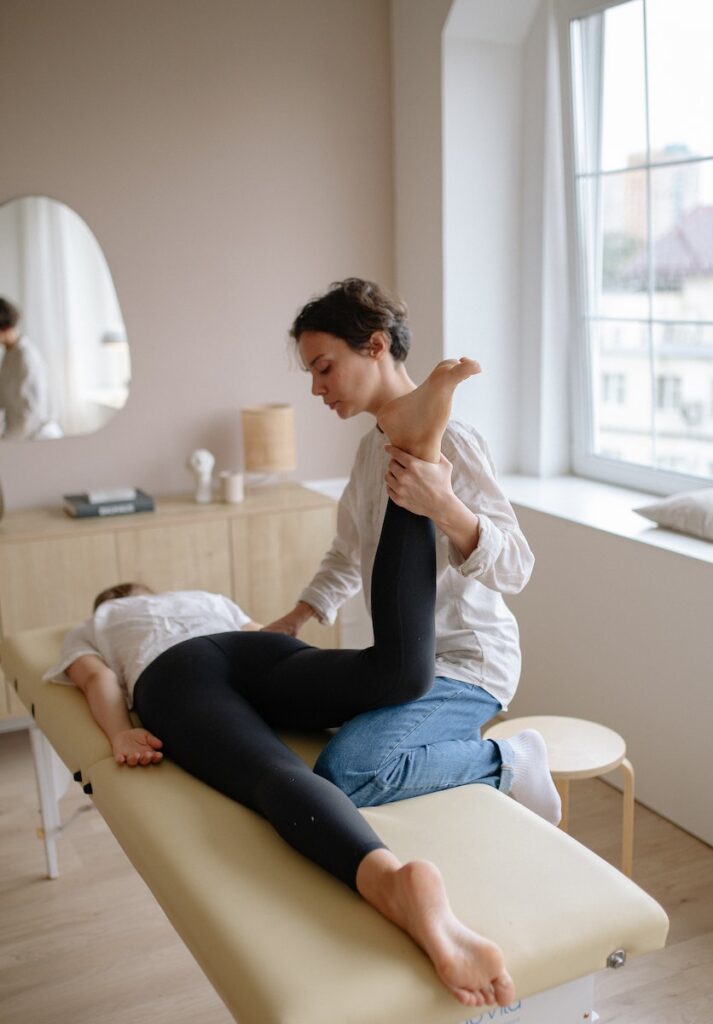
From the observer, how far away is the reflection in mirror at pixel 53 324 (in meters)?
3.19

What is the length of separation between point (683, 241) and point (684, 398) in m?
0.43

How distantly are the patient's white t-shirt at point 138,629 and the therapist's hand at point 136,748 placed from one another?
227 millimetres

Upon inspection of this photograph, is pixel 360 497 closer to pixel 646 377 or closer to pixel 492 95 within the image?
pixel 646 377

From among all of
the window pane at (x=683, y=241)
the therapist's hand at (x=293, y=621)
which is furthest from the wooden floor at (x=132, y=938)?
the window pane at (x=683, y=241)

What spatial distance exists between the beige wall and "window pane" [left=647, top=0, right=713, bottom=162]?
0.97m

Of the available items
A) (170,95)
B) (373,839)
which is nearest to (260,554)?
(170,95)

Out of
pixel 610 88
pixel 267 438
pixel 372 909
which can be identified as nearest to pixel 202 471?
pixel 267 438

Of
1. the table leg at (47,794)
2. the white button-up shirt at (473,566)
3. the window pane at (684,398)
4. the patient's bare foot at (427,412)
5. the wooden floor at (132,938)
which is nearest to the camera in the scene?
the patient's bare foot at (427,412)

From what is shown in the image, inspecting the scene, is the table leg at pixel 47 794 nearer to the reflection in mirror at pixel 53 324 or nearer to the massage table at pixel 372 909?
the massage table at pixel 372 909

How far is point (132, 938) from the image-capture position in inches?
88.4

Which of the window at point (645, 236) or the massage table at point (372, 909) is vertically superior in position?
the window at point (645, 236)

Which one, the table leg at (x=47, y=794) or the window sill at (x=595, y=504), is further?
the window sill at (x=595, y=504)

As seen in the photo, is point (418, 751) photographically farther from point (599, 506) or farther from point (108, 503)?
point (108, 503)

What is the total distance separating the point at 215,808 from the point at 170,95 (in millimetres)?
2416
